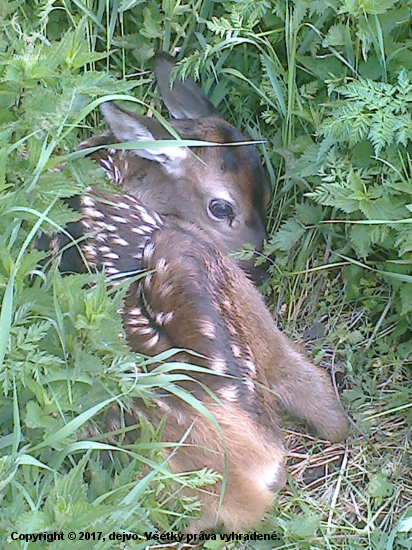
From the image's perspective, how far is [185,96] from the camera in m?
4.28

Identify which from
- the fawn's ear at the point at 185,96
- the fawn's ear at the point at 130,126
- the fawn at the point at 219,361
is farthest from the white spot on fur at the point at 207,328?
the fawn's ear at the point at 185,96

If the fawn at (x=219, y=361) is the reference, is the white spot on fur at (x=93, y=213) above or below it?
above

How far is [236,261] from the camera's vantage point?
12.9 feet

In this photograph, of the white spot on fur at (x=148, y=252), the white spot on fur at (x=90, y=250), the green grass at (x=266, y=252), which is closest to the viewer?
the green grass at (x=266, y=252)

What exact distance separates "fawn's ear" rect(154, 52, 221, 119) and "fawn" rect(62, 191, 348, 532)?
2.80 feet

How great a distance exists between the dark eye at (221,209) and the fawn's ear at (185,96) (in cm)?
45

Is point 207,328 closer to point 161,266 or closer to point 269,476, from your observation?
point 161,266

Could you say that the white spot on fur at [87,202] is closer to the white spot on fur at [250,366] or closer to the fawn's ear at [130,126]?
the fawn's ear at [130,126]

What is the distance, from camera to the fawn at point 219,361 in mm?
2947

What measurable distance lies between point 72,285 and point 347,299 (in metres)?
1.54

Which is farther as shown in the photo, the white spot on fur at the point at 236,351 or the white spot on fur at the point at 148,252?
the white spot on fur at the point at 148,252

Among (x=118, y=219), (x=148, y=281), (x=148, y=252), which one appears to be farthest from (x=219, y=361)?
(x=118, y=219)

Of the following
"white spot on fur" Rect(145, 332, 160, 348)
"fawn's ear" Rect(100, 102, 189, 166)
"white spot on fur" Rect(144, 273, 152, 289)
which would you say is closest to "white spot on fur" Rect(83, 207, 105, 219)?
"fawn's ear" Rect(100, 102, 189, 166)

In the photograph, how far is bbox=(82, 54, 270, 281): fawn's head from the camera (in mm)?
4031
